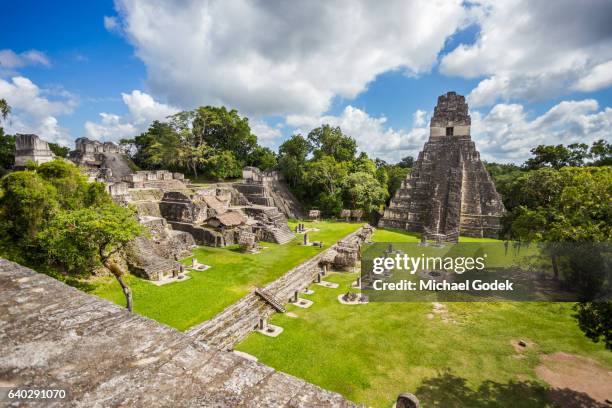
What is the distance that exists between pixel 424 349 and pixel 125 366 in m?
10.2

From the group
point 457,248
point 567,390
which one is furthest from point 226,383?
point 457,248

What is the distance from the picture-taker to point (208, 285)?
534 inches

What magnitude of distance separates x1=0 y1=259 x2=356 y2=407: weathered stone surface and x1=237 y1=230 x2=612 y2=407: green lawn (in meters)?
6.96

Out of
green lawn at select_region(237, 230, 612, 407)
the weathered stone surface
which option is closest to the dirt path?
green lawn at select_region(237, 230, 612, 407)

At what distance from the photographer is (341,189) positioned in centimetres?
3194

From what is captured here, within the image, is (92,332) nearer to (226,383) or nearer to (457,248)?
(226,383)

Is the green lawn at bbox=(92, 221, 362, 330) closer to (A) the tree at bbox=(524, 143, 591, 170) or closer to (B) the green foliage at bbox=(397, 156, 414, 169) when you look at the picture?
(A) the tree at bbox=(524, 143, 591, 170)

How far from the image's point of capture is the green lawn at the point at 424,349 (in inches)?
324

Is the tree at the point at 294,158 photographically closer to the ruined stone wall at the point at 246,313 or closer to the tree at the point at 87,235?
the ruined stone wall at the point at 246,313

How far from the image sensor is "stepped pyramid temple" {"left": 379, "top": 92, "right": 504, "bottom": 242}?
25.1m

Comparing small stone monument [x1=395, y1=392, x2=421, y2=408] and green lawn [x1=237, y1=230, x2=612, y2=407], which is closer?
small stone monument [x1=395, y1=392, x2=421, y2=408]

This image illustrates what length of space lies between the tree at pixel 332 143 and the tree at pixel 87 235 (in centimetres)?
2929

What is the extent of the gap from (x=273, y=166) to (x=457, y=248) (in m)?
25.7

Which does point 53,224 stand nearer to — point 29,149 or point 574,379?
point 29,149
